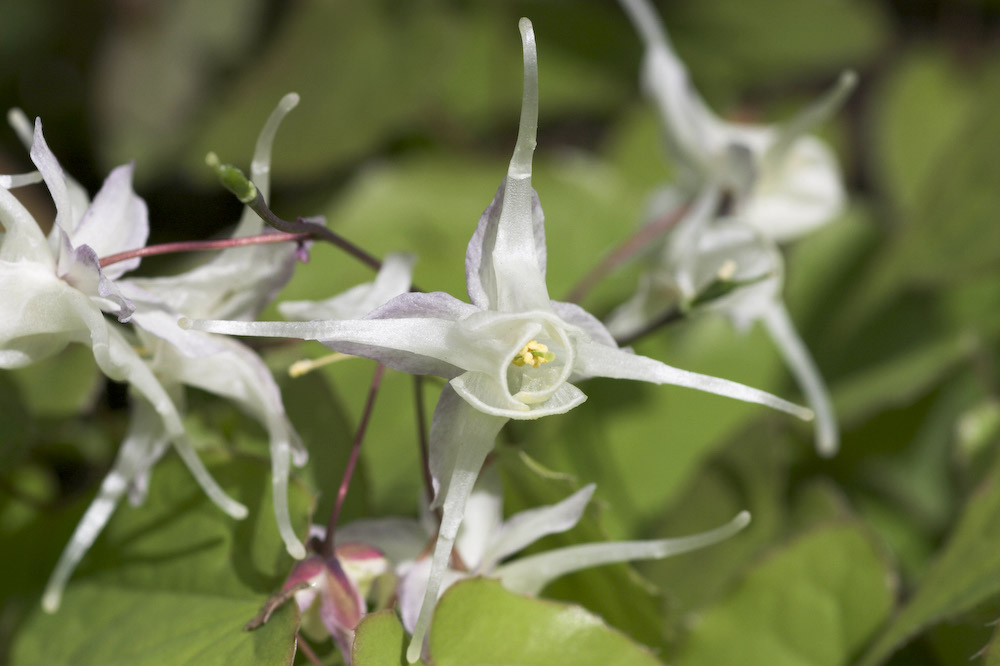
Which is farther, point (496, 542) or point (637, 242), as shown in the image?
point (637, 242)

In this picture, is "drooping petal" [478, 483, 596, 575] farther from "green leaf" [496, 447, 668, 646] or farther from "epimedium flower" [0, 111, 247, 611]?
"epimedium flower" [0, 111, 247, 611]

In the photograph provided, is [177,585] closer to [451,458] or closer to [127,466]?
[127,466]

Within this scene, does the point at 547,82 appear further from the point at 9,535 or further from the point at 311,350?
the point at 9,535

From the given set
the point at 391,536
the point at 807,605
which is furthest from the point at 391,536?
the point at 807,605

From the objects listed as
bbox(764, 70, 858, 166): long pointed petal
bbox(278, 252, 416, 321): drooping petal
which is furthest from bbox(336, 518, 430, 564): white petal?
bbox(764, 70, 858, 166): long pointed petal

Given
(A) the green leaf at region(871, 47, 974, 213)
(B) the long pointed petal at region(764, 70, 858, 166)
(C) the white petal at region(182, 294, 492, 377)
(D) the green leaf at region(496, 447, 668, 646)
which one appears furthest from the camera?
(A) the green leaf at region(871, 47, 974, 213)

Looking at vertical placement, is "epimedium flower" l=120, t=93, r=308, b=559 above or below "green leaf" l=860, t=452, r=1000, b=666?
above
